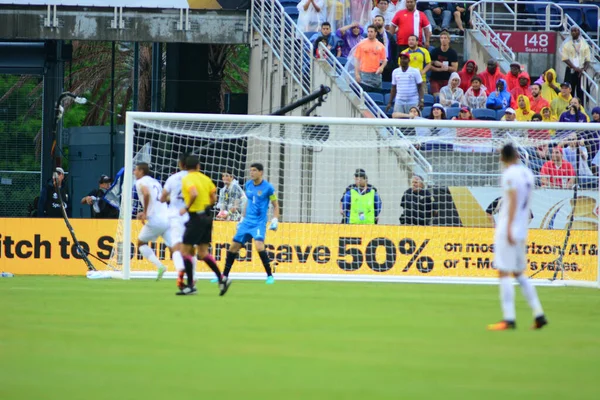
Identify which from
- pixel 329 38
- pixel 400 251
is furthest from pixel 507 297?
pixel 329 38

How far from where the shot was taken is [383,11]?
2720cm

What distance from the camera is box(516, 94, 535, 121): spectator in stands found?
24391 mm

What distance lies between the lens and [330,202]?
2189cm

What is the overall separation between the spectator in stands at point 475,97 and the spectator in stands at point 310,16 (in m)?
4.26

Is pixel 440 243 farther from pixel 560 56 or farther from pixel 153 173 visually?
pixel 560 56

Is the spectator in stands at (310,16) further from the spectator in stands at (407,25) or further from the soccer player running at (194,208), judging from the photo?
the soccer player running at (194,208)

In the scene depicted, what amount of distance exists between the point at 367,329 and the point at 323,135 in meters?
12.6

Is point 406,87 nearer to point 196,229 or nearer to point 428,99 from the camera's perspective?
point 428,99

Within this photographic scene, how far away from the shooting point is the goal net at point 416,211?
21328mm

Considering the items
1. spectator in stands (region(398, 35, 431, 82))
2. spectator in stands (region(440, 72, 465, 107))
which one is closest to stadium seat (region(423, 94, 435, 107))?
spectator in stands (region(440, 72, 465, 107))

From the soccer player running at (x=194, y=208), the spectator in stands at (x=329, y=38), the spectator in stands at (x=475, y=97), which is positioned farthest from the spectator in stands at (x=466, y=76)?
the soccer player running at (x=194, y=208)

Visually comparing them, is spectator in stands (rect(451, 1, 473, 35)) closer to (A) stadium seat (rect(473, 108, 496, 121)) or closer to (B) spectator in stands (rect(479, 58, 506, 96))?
(B) spectator in stands (rect(479, 58, 506, 96))

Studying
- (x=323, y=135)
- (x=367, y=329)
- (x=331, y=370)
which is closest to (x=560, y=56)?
(x=323, y=135)

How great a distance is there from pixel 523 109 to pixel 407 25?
147 inches
